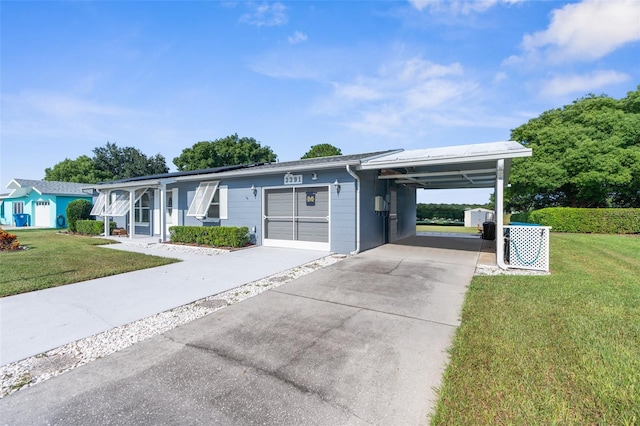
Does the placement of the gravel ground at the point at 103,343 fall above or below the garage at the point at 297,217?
below

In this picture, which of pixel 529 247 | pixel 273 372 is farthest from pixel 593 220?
pixel 273 372

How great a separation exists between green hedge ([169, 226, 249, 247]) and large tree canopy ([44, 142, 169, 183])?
35.9 metres

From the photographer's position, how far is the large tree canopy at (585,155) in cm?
1645

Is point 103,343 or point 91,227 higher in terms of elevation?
point 91,227

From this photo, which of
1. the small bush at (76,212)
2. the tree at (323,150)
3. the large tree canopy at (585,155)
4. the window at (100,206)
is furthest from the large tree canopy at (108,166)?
the large tree canopy at (585,155)

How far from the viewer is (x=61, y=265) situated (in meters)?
7.21

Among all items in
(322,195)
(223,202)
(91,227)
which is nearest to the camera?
(322,195)

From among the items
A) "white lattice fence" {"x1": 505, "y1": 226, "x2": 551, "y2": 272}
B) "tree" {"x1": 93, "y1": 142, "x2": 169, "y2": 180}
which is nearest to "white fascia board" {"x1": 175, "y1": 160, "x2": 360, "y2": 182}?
"white lattice fence" {"x1": 505, "y1": 226, "x2": 551, "y2": 272}

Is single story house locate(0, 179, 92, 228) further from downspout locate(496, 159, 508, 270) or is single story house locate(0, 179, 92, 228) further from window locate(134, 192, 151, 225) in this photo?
downspout locate(496, 159, 508, 270)

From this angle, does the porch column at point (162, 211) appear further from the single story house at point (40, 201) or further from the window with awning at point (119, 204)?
the single story house at point (40, 201)

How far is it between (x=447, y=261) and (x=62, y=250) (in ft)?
40.8

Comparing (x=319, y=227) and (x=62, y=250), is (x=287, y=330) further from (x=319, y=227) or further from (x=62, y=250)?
(x=62, y=250)

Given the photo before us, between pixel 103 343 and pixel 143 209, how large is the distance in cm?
1319

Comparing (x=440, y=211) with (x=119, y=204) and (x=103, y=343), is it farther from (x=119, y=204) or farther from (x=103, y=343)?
(x=103, y=343)
